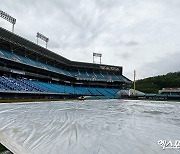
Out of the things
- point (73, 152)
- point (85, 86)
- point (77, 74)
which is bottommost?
point (73, 152)

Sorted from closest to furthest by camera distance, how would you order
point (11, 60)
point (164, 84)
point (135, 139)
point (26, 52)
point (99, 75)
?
point (135, 139), point (11, 60), point (26, 52), point (99, 75), point (164, 84)

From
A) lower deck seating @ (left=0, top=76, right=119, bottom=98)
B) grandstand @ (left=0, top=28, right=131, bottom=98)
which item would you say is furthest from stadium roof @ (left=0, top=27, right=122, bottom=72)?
lower deck seating @ (left=0, top=76, right=119, bottom=98)

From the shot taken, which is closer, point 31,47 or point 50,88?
point 50,88

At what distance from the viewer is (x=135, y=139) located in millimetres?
5598

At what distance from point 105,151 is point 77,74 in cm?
6801

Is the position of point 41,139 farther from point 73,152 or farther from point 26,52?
point 26,52

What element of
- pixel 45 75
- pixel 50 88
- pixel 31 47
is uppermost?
pixel 31 47

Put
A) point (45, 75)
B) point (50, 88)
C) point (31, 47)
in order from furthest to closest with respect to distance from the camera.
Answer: point (45, 75)
point (31, 47)
point (50, 88)

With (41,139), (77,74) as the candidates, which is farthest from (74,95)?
(41,139)

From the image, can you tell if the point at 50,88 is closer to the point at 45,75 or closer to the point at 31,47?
the point at 45,75

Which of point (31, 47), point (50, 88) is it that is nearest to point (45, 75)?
point (50, 88)

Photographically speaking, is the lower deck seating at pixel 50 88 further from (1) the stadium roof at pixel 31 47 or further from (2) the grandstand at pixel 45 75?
(1) the stadium roof at pixel 31 47

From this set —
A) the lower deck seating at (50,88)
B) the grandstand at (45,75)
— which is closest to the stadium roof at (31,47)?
the grandstand at (45,75)

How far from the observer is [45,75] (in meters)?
55.6
